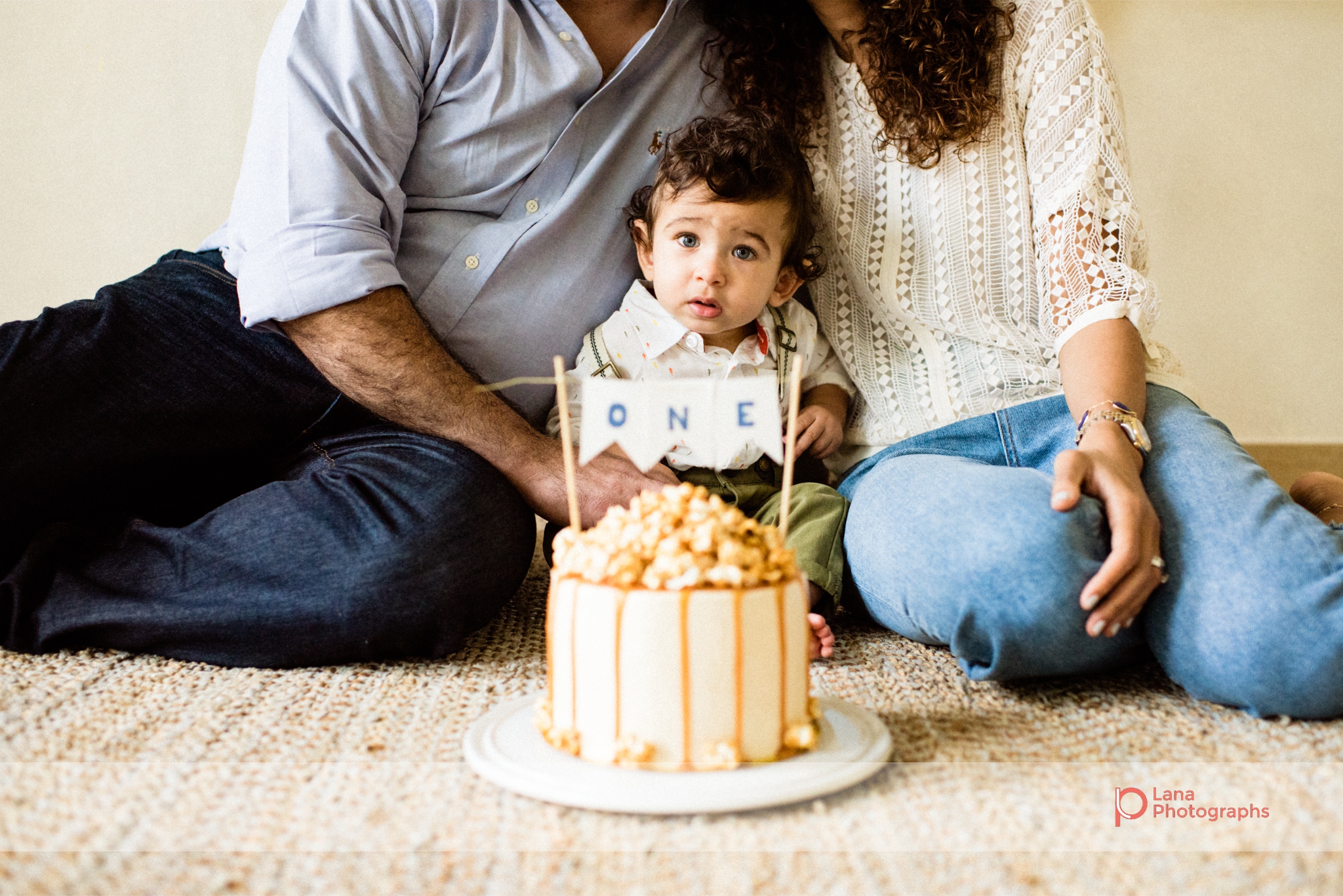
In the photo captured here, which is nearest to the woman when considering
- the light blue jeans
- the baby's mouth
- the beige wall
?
the light blue jeans

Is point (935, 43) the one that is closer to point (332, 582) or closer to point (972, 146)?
point (972, 146)

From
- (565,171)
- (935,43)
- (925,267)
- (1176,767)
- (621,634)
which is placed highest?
(935,43)

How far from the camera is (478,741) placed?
77 centimetres

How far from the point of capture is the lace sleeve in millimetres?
1096

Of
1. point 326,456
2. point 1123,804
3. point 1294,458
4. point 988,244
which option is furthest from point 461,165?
point 1294,458

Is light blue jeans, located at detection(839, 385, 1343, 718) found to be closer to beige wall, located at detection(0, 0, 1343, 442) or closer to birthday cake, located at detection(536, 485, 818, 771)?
birthday cake, located at detection(536, 485, 818, 771)

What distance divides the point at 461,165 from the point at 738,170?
0.34 metres

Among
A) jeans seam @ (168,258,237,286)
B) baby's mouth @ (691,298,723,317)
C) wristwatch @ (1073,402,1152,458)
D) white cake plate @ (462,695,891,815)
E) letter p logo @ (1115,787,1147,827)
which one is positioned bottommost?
letter p logo @ (1115,787,1147,827)

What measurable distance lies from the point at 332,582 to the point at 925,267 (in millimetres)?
A: 802

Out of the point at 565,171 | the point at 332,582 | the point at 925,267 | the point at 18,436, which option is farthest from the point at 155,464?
the point at 925,267

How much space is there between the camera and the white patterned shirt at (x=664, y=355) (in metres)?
1.25

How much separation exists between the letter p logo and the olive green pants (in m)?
0.45

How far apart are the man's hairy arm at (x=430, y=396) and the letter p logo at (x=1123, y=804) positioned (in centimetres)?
59

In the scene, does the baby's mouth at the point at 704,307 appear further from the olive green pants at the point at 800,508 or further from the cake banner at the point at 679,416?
the cake banner at the point at 679,416
